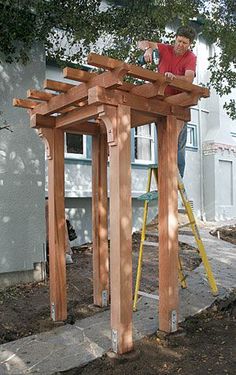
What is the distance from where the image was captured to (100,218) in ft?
15.3

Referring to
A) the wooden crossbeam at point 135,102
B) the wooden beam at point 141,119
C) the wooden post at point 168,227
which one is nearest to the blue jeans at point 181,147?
the wooden beam at point 141,119

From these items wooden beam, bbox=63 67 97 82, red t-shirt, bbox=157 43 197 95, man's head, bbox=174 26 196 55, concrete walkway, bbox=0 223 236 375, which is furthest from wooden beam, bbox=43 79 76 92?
concrete walkway, bbox=0 223 236 375

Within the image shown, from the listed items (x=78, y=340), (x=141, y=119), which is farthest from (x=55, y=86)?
(x=78, y=340)

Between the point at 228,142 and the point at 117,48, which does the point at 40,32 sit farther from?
the point at 228,142

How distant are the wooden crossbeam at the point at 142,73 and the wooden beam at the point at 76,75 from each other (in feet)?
0.89

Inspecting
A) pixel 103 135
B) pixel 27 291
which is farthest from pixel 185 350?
pixel 27 291

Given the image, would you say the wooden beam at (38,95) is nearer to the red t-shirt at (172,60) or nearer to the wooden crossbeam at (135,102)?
the wooden crossbeam at (135,102)

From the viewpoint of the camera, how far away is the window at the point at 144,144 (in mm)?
10992

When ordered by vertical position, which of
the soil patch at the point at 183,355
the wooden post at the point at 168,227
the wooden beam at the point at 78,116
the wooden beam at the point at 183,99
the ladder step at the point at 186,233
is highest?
the wooden beam at the point at 183,99

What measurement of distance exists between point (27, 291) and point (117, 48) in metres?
4.10

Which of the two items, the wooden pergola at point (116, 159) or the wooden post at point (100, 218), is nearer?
the wooden pergola at point (116, 159)

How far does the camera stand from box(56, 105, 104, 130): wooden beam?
345 cm

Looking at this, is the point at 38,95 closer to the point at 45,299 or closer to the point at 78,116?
the point at 78,116

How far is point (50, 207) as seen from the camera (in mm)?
4211
